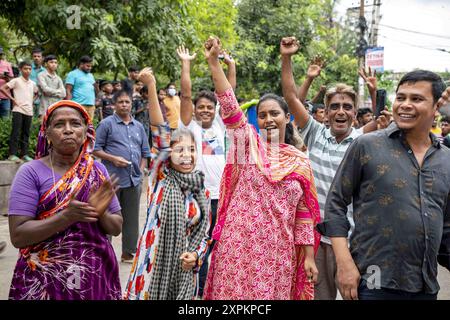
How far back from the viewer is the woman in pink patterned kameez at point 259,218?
3.52 m

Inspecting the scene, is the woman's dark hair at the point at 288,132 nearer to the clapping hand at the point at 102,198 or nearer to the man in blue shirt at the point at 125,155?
the clapping hand at the point at 102,198

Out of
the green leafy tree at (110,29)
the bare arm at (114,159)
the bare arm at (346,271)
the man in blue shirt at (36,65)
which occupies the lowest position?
the bare arm at (346,271)

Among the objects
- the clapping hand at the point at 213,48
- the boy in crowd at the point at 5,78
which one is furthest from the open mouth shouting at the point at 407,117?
the boy in crowd at the point at 5,78

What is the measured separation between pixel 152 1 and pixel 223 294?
31.3ft

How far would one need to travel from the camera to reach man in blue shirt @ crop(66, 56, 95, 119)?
1014 cm

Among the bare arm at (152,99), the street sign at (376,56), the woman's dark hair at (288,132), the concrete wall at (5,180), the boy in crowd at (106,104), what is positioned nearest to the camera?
the woman's dark hair at (288,132)

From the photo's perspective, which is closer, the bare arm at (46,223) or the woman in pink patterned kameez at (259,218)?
the bare arm at (46,223)

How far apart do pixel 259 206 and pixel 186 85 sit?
1.52 m

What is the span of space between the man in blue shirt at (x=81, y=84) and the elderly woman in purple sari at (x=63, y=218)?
7.36 m

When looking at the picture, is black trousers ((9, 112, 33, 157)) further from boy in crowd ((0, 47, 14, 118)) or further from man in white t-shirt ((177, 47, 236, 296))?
man in white t-shirt ((177, 47, 236, 296))

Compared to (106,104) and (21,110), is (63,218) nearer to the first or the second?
(21,110)

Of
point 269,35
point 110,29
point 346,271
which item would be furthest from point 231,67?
point 269,35

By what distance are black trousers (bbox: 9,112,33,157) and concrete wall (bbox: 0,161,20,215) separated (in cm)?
35

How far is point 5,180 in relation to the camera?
880 centimetres
